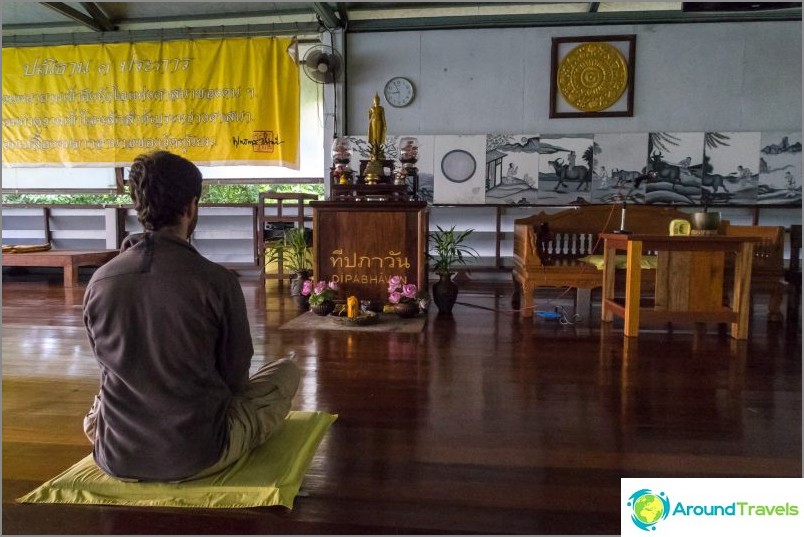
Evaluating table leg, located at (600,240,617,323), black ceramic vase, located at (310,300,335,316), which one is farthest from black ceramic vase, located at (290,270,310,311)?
table leg, located at (600,240,617,323)

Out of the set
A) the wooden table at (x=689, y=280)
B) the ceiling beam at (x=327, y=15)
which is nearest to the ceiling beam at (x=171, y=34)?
the ceiling beam at (x=327, y=15)

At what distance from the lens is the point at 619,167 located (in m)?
6.07

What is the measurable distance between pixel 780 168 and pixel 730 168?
0.55 m

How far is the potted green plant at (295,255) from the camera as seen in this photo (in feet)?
Answer: 14.6

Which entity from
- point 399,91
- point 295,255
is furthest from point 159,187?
point 399,91

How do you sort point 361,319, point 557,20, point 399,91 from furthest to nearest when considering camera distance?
point 399,91, point 557,20, point 361,319

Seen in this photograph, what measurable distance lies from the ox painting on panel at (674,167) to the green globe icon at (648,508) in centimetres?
554

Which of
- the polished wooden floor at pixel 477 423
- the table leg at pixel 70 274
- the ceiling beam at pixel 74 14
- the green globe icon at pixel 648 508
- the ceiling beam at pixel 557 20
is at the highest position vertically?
the ceiling beam at pixel 74 14

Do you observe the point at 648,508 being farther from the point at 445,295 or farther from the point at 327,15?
the point at 327,15

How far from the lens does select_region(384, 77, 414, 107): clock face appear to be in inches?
249

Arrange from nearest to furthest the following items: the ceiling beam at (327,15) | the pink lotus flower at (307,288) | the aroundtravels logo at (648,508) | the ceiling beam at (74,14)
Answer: the aroundtravels logo at (648,508) < the pink lotus flower at (307,288) < the ceiling beam at (327,15) < the ceiling beam at (74,14)

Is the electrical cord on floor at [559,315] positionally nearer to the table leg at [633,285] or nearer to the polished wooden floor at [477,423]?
the polished wooden floor at [477,423]

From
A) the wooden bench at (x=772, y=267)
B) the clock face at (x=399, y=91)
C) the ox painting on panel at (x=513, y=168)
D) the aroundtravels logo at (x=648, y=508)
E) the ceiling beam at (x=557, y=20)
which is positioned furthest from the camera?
the clock face at (x=399, y=91)

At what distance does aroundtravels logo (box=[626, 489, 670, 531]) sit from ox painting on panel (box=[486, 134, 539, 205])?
17.0 feet
